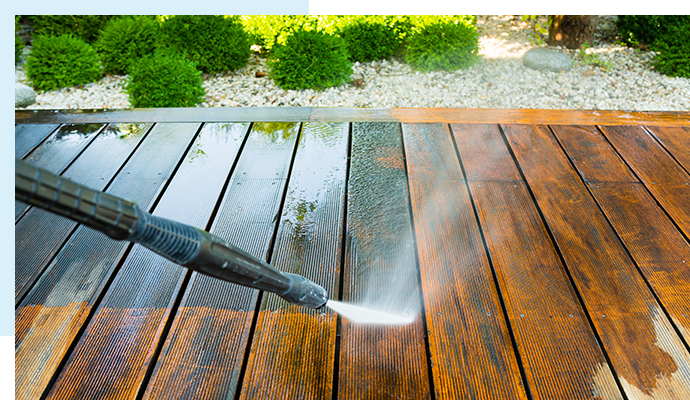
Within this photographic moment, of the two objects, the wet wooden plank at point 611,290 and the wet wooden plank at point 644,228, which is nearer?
the wet wooden plank at point 611,290

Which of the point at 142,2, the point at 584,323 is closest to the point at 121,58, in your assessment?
the point at 142,2

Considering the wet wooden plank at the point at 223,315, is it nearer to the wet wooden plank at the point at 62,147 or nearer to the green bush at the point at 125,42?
the wet wooden plank at the point at 62,147

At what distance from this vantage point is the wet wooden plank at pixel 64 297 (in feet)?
Result: 2.95

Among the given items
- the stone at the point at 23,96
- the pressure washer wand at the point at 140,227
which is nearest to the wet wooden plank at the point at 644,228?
the pressure washer wand at the point at 140,227

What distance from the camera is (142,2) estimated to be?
2602 millimetres

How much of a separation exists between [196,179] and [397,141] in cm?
72

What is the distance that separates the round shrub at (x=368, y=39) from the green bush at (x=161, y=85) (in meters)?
1.22

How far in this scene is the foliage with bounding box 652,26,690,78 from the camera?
2.99 meters

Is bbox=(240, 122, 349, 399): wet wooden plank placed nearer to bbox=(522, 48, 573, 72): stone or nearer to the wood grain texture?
the wood grain texture

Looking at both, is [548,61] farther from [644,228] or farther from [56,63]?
[56,63]

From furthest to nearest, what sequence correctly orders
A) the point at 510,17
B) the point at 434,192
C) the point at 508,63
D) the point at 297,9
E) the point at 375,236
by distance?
the point at 510,17, the point at 508,63, the point at 297,9, the point at 434,192, the point at 375,236

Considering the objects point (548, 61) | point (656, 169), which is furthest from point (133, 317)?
point (548, 61)

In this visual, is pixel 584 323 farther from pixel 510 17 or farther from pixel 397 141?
pixel 510 17

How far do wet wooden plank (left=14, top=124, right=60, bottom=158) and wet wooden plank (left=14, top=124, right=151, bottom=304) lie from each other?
0.66 ft
